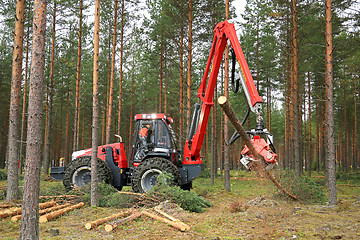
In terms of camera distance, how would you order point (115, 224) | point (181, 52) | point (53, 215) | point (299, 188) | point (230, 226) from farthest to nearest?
1. point (181, 52)
2. point (299, 188)
3. point (53, 215)
4. point (230, 226)
5. point (115, 224)

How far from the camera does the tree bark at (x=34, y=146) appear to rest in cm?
472

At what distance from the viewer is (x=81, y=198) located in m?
9.39

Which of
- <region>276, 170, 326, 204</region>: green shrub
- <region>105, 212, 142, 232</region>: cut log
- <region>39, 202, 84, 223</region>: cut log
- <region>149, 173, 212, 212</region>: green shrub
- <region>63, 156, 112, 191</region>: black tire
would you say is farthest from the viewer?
<region>276, 170, 326, 204</region>: green shrub

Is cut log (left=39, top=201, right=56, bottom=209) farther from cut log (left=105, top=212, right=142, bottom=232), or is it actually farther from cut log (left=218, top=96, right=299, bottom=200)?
cut log (left=218, top=96, right=299, bottom=200)

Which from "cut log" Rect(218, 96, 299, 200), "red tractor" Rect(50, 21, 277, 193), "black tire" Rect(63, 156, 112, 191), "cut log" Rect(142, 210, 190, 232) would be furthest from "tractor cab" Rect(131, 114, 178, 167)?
"cut log" Rect(218, 96, 299, 200)

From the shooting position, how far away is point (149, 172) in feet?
32.4

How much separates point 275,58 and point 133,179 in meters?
17.3

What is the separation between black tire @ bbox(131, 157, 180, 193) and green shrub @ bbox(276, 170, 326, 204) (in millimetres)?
4332

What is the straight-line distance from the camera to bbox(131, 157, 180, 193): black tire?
9664 mm

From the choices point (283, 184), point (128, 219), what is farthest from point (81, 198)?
point (283, 184)

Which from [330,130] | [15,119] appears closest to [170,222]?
[15,119]

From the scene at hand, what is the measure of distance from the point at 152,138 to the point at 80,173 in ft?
9.67

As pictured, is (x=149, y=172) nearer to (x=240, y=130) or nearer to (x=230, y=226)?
(x=230, y=226)

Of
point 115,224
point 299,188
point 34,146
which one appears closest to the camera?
point 34,146
